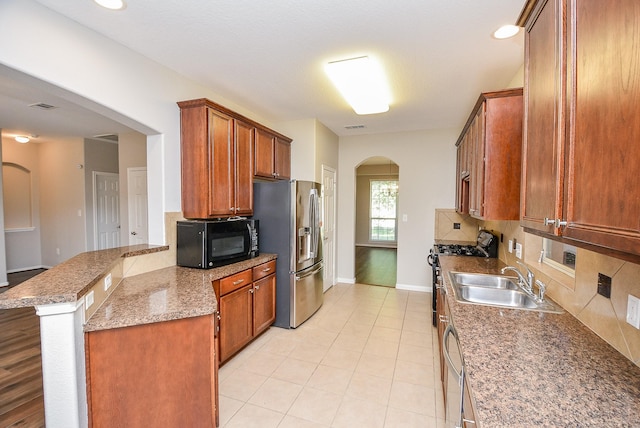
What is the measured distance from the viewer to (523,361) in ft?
3.73

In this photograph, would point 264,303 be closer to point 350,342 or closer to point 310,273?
point 310,273

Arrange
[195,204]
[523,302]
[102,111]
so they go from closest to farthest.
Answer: [523,302]
[102,111]
[195,204]

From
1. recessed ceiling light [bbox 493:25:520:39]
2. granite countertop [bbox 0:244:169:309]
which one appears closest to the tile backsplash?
recessed ceiling light [bbox 493:25:520:39]

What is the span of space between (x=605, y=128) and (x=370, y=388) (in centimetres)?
226

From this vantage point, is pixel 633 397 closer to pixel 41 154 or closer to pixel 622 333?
pixel 622 333

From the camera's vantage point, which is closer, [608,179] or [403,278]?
[608,179]

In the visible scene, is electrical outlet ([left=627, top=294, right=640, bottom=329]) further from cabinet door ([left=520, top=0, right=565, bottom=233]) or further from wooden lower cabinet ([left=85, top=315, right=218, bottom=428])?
wooden lower cabinet ([left=85, top=315, right=218, bottom=428])

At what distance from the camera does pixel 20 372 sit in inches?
99.1

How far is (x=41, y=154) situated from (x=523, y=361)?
8103mm

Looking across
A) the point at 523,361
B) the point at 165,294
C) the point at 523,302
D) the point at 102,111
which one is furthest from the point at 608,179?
the point at 102,111

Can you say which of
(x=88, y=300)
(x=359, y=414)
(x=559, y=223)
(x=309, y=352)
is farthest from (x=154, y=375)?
(x=559, y=223)

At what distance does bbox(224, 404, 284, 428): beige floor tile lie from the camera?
194 cm

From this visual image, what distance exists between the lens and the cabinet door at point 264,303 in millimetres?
3021

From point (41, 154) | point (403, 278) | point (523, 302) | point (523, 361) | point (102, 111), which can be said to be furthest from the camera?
point (41, 154)
